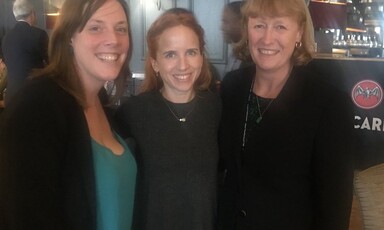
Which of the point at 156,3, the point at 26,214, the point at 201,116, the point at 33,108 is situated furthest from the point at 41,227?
Result: the point at 156,3

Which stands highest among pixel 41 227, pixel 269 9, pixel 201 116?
pixel 269 9

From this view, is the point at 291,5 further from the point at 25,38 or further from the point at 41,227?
the point at 25,38

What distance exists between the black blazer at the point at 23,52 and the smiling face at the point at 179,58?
105 inches

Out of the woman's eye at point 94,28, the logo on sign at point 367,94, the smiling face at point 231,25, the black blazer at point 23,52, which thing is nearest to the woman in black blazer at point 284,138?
the woman's eye at point 94,28

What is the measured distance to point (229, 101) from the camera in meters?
1.73

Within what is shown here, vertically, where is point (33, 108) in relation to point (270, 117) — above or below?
above

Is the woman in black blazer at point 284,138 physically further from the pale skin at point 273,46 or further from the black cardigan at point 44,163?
the black cardigan at point 44,163

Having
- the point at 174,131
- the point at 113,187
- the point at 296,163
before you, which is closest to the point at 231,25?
the point at 174,131

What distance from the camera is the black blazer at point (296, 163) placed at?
1.49 metres

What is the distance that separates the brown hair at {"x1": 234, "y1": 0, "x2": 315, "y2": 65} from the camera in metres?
1.58

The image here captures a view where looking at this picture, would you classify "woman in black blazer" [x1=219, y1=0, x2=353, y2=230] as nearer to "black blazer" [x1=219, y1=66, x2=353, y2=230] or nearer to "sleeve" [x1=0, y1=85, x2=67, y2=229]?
"black blazer" [x1=219, y1=66, x2=353, y2=230]

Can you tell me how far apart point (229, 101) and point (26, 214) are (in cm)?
85

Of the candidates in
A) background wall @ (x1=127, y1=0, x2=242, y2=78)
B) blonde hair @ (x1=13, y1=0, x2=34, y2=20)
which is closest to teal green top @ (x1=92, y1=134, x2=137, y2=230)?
blonde hair @ (x1=13, y1=0, x2=34, y2=20)

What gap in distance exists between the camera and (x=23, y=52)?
4.09 metres
